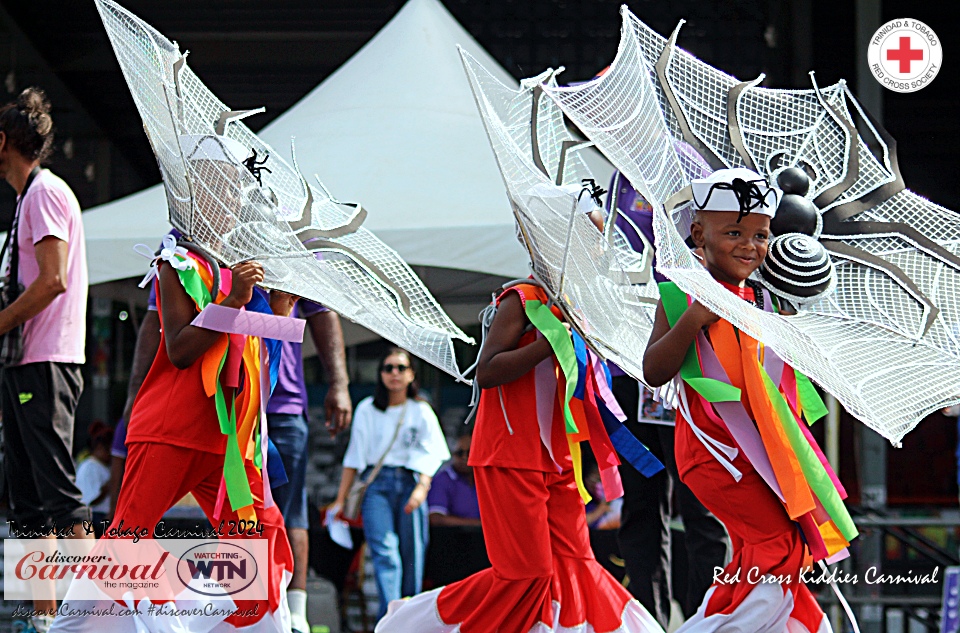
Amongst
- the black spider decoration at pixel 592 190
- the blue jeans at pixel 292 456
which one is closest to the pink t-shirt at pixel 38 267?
the blue jeans at pixel 292 456

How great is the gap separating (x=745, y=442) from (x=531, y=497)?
839mm

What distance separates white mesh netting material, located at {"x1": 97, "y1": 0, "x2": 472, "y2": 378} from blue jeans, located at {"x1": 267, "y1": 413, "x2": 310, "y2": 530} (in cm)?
112

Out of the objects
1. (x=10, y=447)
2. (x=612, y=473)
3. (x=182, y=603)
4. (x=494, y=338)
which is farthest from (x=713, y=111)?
(x=10, y=447)

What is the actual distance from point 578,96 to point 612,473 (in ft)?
4.08

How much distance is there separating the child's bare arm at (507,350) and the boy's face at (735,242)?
68 cm

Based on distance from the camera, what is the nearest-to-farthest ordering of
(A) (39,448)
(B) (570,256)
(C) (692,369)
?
1. (C) (692,369)
2. (B) (570,256)
3. (A) (39,448)

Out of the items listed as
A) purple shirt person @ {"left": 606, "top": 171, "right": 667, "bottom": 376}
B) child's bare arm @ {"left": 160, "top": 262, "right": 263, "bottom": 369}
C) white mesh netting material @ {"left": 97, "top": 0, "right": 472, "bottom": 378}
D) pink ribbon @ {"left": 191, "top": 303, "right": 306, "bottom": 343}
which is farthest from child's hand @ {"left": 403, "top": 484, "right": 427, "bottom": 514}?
child's bare arm @ {"left": 160, "top": 262, "right": 263, "bottom": 369}

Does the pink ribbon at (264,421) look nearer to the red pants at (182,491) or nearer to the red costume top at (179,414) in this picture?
the red pants at (182,491)

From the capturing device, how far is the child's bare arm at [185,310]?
3.58m

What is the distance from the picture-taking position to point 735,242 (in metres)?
3.26

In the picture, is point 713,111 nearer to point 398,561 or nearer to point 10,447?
point 10,447

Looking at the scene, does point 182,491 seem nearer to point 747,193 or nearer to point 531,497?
point 531,497

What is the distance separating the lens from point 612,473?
401cm

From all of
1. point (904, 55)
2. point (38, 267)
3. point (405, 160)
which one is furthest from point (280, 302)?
point (904, 55)
